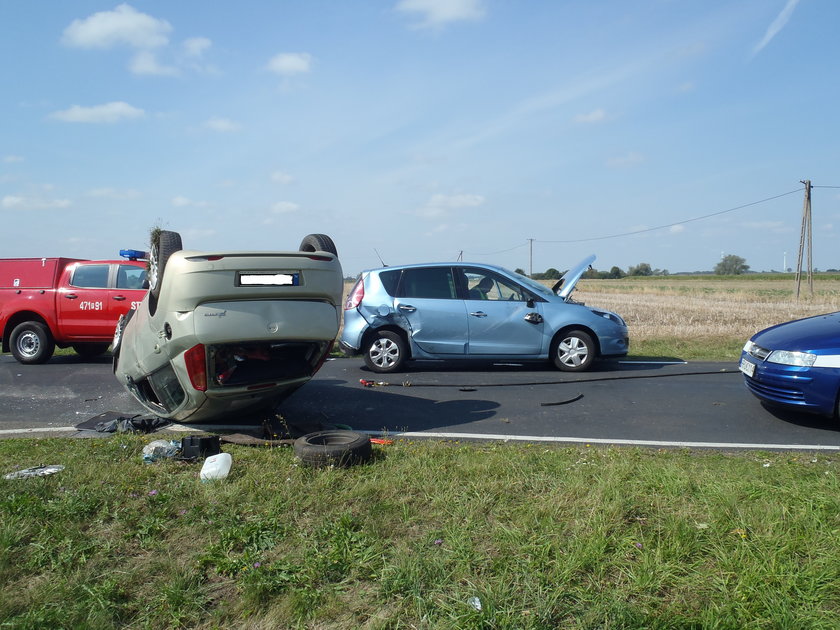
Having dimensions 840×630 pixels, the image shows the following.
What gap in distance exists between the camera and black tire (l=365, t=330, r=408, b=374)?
1033cm

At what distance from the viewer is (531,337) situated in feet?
33.8

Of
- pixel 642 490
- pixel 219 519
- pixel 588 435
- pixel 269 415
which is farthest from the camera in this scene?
pixel 269 415

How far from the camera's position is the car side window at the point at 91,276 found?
12.1 m

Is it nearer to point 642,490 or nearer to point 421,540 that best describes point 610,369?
point 642,490

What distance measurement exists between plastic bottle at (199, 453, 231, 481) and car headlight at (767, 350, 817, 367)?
5438 millimetres

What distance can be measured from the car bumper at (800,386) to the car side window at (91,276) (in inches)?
426

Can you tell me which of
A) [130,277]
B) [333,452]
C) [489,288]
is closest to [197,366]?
[333,452]

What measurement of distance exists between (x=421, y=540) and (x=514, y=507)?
67 cm

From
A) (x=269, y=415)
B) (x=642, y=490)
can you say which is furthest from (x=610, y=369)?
(x=642, y=490)

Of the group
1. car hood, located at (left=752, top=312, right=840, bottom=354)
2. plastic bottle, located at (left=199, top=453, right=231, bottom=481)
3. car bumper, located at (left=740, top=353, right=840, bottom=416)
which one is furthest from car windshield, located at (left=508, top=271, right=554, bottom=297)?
plastic bottle, located at (left=199, top=453, right=231, bottom=481)

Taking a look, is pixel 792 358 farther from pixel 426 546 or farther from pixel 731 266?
pixel 731 266

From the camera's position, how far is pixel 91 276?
477 inches

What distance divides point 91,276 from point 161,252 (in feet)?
25.9

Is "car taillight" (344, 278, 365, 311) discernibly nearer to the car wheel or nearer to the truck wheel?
the car wheel
